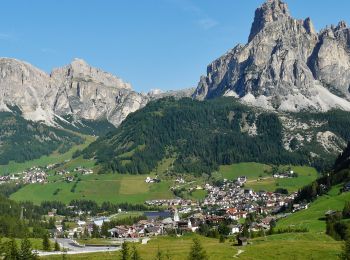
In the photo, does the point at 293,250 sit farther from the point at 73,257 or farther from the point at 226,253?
the point at 73,257

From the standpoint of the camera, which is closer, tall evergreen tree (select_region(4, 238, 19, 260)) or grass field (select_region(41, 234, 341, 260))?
tall evergreen tree (select_region(4, 238, 19, 260))

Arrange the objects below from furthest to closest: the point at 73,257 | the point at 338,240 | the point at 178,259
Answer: the point at 338,240, the point at 73,257, the point at 178,259

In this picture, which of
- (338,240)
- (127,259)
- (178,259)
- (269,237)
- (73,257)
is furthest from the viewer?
(269,237)

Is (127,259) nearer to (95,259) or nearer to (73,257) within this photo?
(95,259)

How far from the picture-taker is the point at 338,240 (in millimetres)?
173625

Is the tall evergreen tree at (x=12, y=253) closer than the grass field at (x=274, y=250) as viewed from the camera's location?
Yes

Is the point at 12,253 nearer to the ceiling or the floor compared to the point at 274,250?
nearer to the ceiling

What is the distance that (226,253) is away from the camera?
5891 inches

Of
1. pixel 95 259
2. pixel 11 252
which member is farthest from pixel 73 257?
pixel 11 252

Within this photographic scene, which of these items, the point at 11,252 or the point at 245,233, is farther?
the point at 245,233

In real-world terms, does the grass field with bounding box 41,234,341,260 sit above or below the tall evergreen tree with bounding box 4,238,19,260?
below

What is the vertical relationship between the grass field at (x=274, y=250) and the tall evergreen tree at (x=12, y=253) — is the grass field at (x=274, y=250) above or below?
below

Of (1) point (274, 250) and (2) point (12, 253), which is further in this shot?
A: (1) point (274, 250)

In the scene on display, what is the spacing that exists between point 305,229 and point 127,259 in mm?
87691
